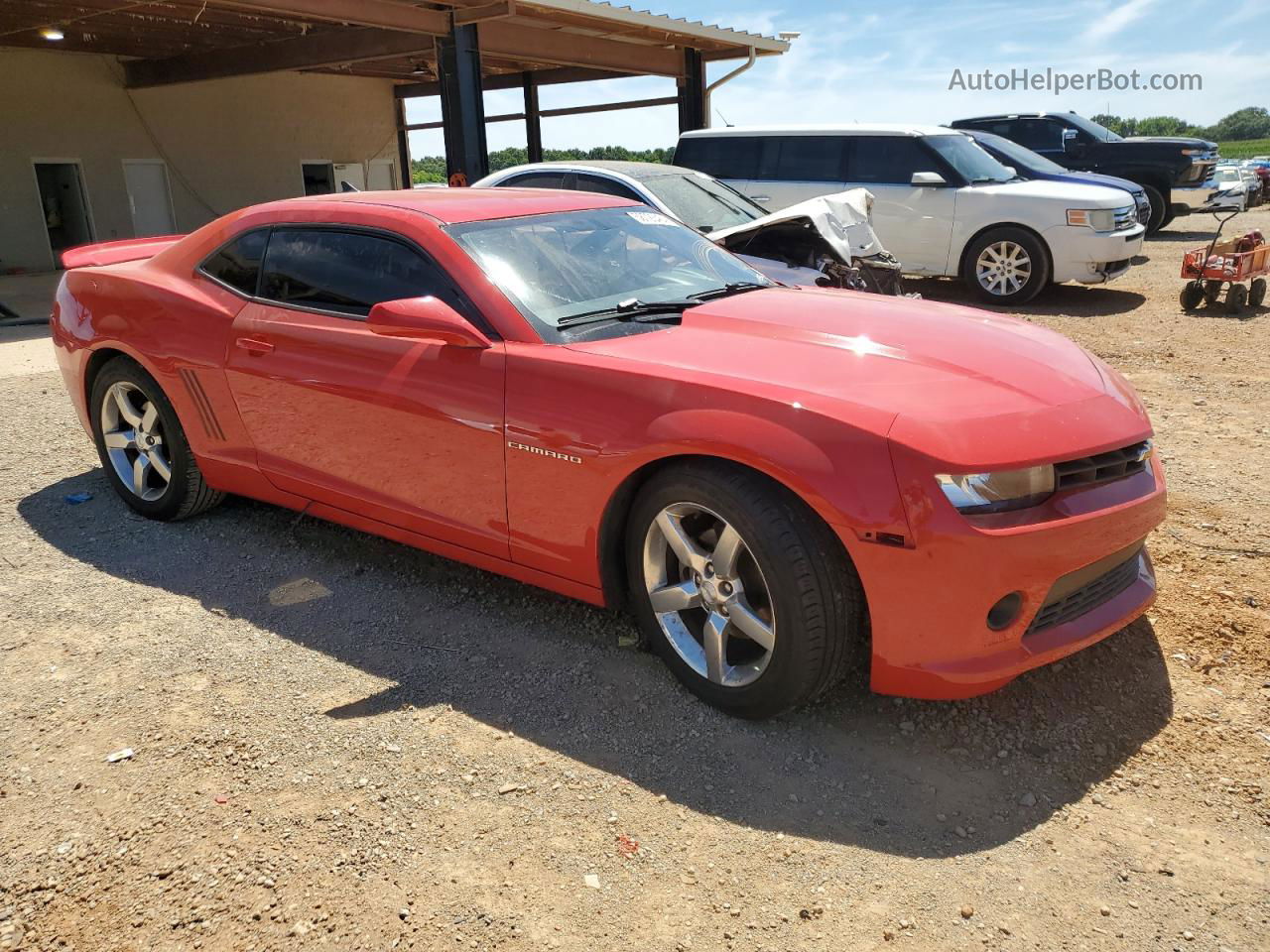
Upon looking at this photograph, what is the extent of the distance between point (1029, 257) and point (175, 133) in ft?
52.1

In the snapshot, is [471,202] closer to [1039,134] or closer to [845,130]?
[845,130]

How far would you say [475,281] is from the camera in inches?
137

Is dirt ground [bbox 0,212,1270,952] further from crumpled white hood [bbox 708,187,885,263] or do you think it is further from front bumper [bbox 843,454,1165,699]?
crumpled white hood [bbox 708,187,885,263]

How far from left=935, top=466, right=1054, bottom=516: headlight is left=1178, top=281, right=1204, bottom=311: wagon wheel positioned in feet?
28.3

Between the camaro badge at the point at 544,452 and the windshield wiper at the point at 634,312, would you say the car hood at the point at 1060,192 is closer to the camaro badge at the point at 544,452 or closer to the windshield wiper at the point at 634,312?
the windshield wiper at the point at 634,312

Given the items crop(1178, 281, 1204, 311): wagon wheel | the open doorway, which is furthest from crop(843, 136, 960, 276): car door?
the open doorway

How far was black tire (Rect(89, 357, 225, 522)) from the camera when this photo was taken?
4.53 metres

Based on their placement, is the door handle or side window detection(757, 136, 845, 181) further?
side window detection(757, 136, 845, 181)

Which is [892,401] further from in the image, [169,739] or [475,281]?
[169,739]

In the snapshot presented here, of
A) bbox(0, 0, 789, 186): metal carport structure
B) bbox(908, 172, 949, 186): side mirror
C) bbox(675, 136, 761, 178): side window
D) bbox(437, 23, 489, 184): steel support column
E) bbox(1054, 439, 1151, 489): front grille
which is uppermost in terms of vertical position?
bbox(0, 0, 789, 186): metal carport structure

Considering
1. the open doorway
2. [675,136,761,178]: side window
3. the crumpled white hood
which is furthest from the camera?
the open doorway

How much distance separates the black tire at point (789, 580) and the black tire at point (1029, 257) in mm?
8662

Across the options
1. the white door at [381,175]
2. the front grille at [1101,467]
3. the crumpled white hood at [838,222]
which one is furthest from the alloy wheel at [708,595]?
the white door at [381,175]

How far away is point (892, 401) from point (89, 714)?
2654 mm
